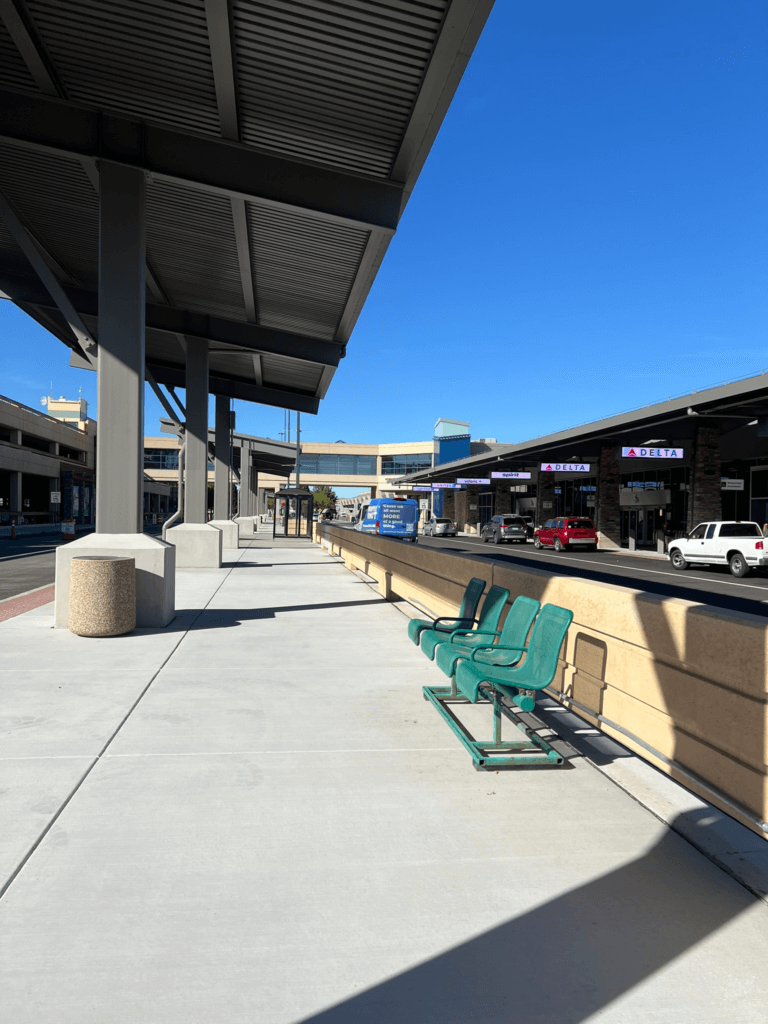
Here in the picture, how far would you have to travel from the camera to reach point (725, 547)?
23.8 meters

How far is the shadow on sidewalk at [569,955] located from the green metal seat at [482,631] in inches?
117

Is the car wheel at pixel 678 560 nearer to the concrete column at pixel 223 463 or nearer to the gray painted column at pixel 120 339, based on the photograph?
the concrete column at pixel 223 463

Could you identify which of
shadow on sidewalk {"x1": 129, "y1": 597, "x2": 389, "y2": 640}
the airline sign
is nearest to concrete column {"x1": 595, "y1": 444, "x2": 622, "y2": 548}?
the airline sign

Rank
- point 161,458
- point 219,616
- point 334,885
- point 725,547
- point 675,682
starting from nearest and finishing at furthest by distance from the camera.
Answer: point 334,885, point 675,682, point 219,616, point 725,547, point 161,458

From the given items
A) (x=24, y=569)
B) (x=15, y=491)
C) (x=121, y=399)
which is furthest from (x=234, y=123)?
(x=15, y=491)

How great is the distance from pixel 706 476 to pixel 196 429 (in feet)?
75.7

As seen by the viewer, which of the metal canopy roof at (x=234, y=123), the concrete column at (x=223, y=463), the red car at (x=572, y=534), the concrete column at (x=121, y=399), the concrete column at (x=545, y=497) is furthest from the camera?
the concrete column at (x=545, y=497)


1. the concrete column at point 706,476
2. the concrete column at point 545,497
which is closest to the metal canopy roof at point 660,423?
the concrete column at point 706,476

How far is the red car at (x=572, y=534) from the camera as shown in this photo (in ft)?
120

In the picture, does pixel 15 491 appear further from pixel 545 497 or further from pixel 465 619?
pixel 465 619

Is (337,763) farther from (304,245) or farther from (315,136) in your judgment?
(304,245)

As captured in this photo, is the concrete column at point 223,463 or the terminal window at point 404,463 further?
the terminal window at point 404,463

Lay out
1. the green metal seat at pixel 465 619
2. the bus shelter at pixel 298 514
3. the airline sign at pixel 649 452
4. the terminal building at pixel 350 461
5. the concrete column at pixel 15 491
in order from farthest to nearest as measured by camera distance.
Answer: the terminal building at pixel 350 461
the concrete column at pixel 15 491
the bus shelter at pixel 298 514
the airline sign at pixel 649 452
the green metal seat at pixel 465 619

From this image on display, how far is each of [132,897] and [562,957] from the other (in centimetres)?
180
